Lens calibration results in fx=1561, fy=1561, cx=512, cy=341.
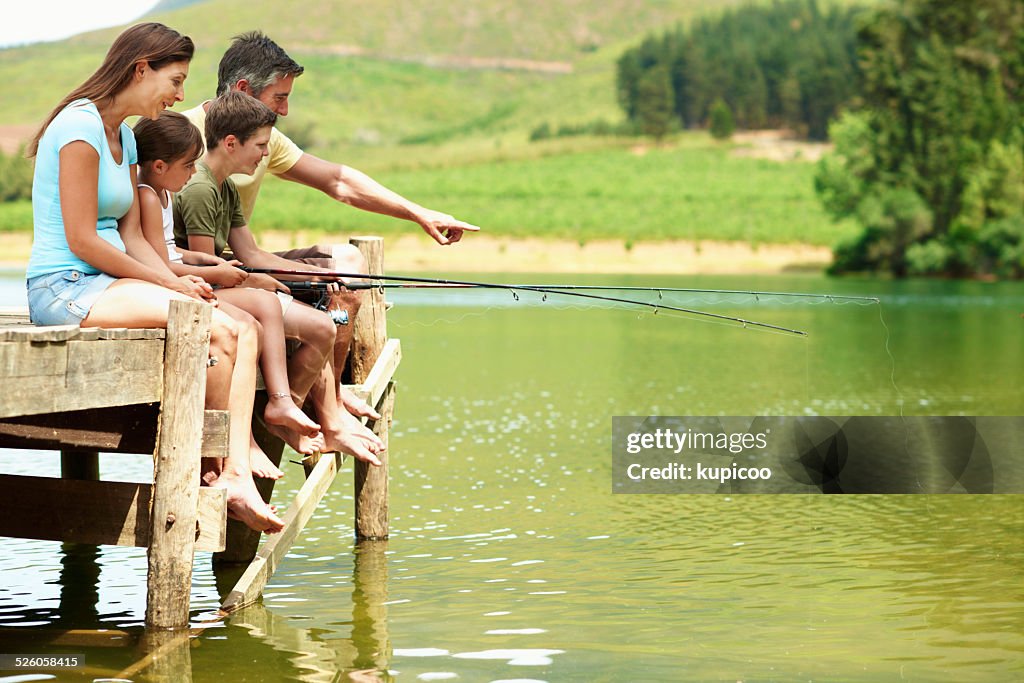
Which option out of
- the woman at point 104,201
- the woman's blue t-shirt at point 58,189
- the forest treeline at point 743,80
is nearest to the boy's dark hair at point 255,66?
the woman at point 104,201

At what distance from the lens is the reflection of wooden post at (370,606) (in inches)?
244

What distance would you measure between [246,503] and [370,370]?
2137mm

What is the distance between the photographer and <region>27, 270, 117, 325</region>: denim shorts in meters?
5.45

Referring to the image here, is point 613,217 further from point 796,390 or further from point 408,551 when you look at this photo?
point 408,551

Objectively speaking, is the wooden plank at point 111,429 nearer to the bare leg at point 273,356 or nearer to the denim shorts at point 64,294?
the bare leg at point 273,356

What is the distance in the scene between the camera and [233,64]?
261 inches

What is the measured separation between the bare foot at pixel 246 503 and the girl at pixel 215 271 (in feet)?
0.42

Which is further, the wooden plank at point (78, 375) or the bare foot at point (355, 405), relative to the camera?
the bare foot at point (355, 405)

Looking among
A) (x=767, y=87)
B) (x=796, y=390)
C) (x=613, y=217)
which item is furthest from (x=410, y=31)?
(x=796, y=390)

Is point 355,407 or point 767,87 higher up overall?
point 767,87

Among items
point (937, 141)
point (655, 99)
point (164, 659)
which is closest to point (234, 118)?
point (164, 659)

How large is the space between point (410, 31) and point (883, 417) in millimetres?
183579

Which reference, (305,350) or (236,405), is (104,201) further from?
(305,350)

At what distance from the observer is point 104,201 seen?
556 centimetres
